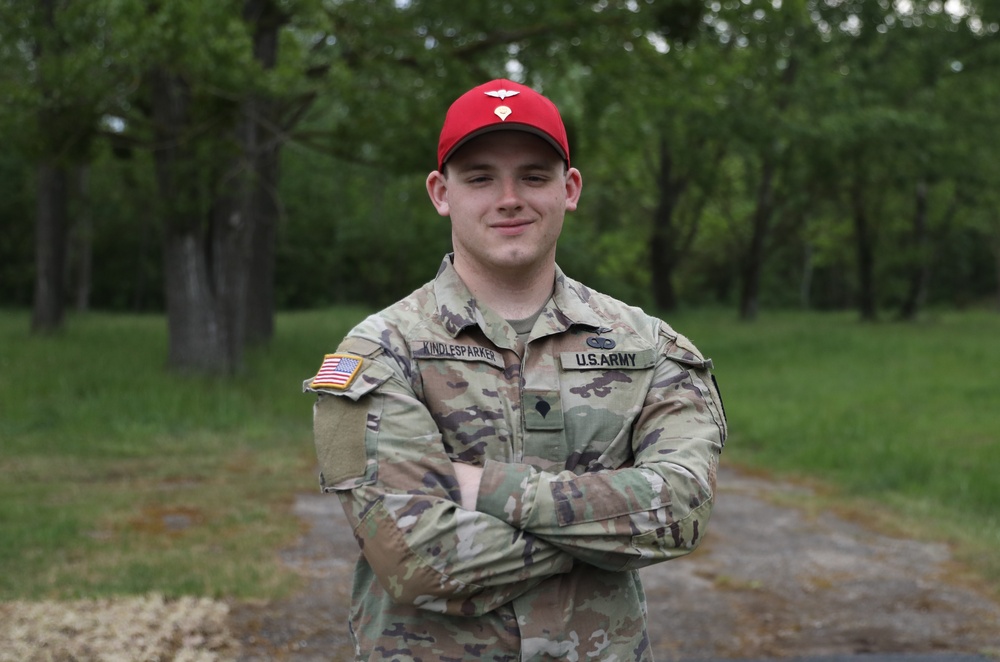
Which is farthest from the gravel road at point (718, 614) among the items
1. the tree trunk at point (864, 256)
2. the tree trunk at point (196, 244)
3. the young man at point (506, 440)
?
the tree trunk at point (864, 256)

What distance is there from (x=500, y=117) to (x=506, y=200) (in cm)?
17

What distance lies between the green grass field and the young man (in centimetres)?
382

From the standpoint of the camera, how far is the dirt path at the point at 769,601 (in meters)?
5.32

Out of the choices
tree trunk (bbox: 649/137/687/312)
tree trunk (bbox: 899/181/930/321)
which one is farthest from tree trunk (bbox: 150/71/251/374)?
tree trunk (bbox: 899/181/930/321)

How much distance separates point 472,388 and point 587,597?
50cm

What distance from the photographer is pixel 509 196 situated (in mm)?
2404

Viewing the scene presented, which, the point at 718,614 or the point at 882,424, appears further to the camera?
the point at 882,424

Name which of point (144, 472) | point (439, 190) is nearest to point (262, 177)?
point (144, 472)

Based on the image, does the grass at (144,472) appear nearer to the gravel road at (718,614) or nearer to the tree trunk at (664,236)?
the gravel road at (718,614)

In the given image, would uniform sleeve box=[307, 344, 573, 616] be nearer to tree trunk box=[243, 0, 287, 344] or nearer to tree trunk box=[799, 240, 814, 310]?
tree trunk box=[243, 0, 287, 344]

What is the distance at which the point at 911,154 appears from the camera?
82.4 feet

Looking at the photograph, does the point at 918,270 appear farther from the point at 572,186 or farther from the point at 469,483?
the point at 469,483

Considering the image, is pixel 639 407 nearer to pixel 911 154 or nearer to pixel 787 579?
pixel 787 579

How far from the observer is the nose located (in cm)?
240
